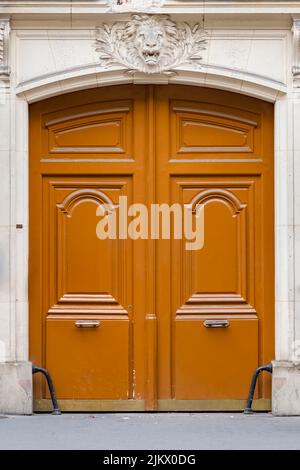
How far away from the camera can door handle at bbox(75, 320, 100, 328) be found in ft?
45.2

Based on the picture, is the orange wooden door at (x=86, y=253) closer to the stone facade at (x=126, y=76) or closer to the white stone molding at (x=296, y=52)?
the stone facade at (x=126, y=76)

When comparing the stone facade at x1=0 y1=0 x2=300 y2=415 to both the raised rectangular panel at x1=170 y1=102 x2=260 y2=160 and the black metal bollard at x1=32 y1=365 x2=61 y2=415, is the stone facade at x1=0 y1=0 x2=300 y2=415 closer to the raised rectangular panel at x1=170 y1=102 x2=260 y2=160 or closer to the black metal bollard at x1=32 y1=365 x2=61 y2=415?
the black metal bollard at x1=32 y1=365 x2=61 y2=415

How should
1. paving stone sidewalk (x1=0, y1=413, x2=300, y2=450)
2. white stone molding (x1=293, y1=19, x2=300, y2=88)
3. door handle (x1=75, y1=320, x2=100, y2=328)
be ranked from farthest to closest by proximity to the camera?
door handle (x1=75, y1=320, x2=100, y2=328), white stone molding (x1=293, y1=19, x2=300, y2=88), paving stone sidewalk (x1=0, y1=413, x2=300, y2=450)

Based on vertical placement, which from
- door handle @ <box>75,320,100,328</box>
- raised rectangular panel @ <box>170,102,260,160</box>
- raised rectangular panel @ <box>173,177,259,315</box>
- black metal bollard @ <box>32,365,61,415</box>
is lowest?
black metal bollard @ <box>32,365,61,415</box>

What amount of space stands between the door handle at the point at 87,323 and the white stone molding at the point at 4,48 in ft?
8.25

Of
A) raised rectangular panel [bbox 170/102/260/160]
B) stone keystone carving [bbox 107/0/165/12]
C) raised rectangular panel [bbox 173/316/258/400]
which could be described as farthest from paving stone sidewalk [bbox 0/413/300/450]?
stone keystone carving [bbox 107/0/165/12]

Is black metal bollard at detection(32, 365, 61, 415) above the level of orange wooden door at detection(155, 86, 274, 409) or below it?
below

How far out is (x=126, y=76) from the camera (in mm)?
13672

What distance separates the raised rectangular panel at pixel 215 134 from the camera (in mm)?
13930

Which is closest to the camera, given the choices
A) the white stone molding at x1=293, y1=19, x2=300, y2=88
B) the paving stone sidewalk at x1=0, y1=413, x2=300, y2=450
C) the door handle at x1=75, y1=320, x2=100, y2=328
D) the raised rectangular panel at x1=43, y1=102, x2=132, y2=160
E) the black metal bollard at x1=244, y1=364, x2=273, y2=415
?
the paving stone sidewalk at x1=0, y1=413, x2=300, y2=450

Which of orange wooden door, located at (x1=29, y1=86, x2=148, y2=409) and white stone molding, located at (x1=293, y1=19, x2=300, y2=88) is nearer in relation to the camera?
white stone molding, located at (x1=293, y1=19, x2=300, y2=88)

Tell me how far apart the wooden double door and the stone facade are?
0.25 m

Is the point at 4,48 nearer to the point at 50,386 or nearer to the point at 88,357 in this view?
the point at 88,357
